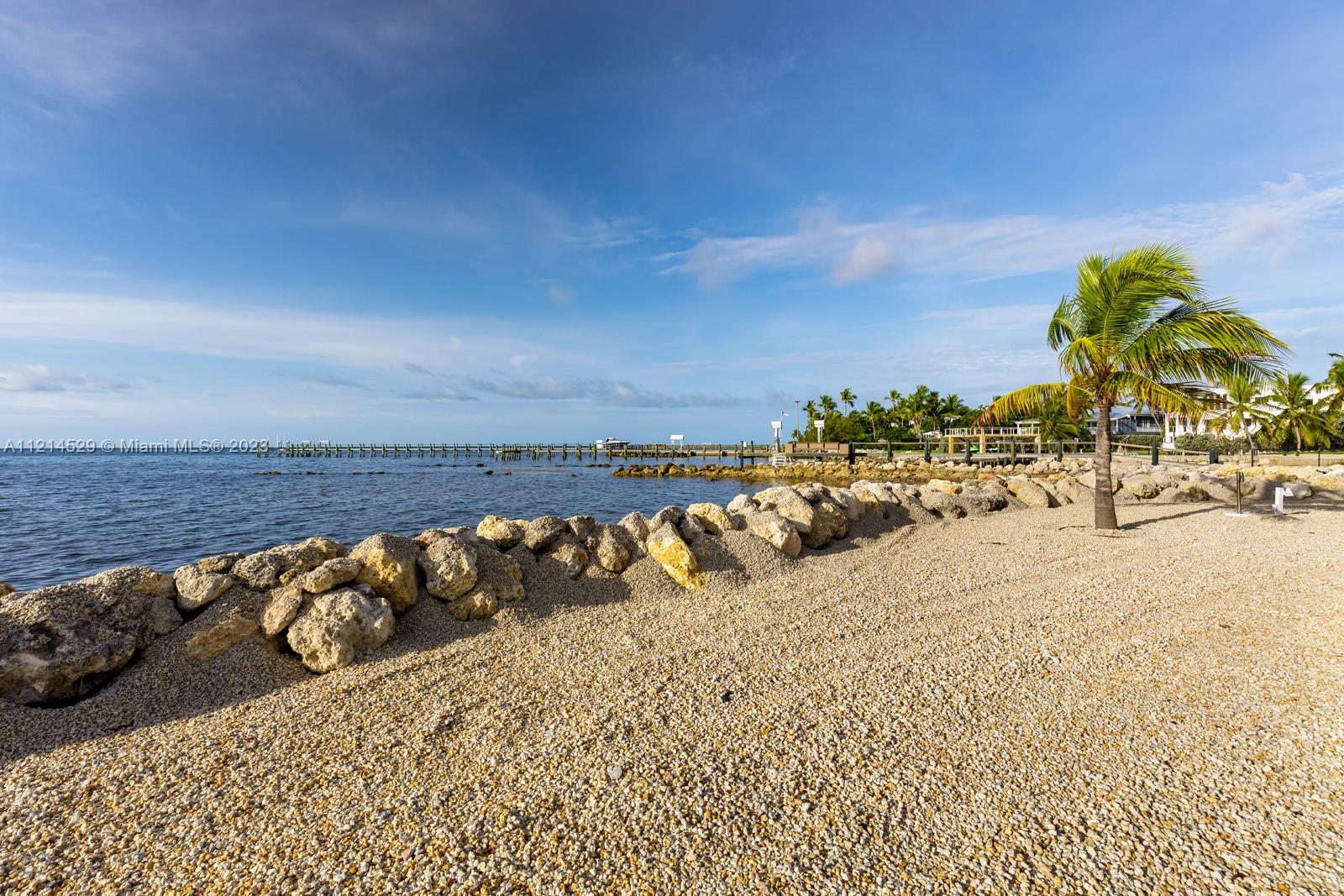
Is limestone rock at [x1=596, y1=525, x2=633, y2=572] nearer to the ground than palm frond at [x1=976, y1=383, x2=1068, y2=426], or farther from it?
nearer to the ground

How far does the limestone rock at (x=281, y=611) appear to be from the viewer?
16.7 ft

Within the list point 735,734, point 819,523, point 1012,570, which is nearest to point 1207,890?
point 735,734

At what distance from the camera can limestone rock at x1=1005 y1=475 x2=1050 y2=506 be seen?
1442 centimetres

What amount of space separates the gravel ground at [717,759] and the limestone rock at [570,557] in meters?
0.94

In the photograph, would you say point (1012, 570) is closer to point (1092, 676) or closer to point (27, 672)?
point (1092, 676)

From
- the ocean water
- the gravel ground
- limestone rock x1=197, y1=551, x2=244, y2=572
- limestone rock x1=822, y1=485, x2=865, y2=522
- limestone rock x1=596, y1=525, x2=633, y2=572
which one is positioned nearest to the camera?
the gravel ground

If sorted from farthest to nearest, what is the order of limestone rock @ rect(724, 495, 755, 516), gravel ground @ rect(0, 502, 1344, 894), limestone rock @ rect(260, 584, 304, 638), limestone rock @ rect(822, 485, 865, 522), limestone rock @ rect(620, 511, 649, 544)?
limestone rock @ rect(822, 485, 865, 522) < limestone rock @ rect(724, 495, 755, 516) < limestone rock @ rect(620, 511, 649, 544) < limestone rock @ rect(260, 584, 304, 638) < gravel ground @ rect(0, 502, 1344, 894)

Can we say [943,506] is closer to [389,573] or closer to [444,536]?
[444,536]

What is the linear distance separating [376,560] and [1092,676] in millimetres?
6316

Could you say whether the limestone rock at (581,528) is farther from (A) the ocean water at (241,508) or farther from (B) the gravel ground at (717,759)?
(A) the ocean water at (241,508)

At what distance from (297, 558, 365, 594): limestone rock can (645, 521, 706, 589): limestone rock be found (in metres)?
3.32

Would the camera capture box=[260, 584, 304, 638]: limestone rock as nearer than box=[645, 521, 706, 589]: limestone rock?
Yes

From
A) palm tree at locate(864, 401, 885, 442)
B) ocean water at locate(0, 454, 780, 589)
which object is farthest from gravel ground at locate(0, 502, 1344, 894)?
palm tree at locate(864, 401, 885, 442)

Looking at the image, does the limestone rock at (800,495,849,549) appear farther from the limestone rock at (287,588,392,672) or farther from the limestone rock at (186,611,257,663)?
the limestone rock at (186,611,257,663)
